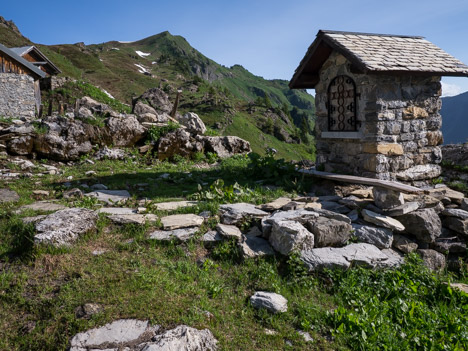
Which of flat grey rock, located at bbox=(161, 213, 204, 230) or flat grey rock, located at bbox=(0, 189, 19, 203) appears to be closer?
flat grey rock, located at bbox=(161, 213, 204, 230)

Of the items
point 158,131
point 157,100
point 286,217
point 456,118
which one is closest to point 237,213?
point 286,217

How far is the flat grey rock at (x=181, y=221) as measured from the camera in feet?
17.4

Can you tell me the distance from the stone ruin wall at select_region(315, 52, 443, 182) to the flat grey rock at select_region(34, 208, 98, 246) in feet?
20.4

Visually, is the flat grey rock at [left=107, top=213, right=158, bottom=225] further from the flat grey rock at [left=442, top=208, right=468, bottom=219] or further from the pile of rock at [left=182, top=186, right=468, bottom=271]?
the flat grey rock at [left=442, top=208, right=468, bottom=219]

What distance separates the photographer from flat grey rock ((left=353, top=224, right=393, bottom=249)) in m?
5.53

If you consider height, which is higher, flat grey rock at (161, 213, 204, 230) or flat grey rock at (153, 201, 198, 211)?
flat grey rock at (153, 201, 198, 211)

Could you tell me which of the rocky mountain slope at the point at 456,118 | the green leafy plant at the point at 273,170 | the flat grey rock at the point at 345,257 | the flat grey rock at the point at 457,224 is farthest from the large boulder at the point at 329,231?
the rocky mountain slope at the point at 456,118

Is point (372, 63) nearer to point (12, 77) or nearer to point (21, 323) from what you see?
point (21, 323)

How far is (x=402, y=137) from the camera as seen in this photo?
309 inches

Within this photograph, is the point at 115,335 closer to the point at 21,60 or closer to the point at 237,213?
the point at 237,213

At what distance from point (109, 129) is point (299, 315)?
10.9m

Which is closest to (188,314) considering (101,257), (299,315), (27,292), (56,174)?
(299,315)

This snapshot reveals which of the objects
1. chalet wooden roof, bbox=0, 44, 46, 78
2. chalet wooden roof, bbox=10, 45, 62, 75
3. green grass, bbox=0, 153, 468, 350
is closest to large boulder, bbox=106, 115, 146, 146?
green grass, bbox=0, 153, 468, 350

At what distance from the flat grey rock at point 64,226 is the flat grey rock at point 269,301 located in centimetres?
273
